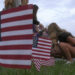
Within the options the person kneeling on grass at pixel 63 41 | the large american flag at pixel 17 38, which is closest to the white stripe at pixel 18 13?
the large american flag at pixel 17 38

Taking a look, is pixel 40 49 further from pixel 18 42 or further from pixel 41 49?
pixel 18 42

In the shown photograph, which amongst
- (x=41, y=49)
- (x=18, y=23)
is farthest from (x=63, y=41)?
(x=18, y=23)

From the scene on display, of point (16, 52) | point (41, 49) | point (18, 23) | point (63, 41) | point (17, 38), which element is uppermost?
point (18, 23)

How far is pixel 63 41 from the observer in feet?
13.8

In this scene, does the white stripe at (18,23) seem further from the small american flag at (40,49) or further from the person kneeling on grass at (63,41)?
the person kneeling on grass at (63,41)

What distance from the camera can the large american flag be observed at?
1490 mm

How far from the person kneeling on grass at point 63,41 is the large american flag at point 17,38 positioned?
2.55 metres

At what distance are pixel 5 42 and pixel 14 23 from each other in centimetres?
20

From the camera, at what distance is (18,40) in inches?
60.7

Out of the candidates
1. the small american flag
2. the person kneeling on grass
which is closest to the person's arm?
the person kneeling on grass

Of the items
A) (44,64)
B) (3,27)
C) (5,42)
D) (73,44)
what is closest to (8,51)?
(5,42)

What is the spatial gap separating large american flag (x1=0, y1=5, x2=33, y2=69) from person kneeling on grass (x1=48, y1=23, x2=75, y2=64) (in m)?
2.55

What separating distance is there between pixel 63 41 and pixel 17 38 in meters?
2.78

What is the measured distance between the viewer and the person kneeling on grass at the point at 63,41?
4.07 m
